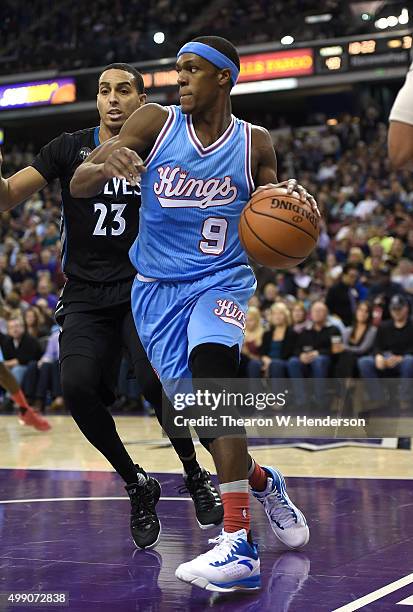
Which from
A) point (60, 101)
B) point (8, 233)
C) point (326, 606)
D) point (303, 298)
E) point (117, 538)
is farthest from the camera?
point (60, 101)

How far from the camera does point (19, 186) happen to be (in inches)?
179

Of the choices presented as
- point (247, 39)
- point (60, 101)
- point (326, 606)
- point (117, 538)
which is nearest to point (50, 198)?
point (60, 101)

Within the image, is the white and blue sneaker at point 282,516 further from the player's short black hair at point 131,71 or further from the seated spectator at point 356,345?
the seated spectator at point 356,345

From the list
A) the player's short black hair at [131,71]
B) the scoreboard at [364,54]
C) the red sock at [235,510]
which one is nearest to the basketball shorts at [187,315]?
the red sock at [235,510]

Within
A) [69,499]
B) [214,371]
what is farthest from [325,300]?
[214,371]

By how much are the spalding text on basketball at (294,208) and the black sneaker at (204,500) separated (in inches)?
60.6

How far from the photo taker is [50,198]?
71.5 ft

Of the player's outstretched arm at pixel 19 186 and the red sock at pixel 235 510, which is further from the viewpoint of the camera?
the player's outstretched arm at pixel 19 186

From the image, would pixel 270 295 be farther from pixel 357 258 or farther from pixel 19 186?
pixel 19 186

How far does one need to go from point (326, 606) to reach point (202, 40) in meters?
2.29

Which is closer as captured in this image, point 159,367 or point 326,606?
point 326,606

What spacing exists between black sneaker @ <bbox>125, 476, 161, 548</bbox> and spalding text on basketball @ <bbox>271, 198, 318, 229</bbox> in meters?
1.55

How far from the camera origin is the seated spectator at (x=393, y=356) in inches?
383

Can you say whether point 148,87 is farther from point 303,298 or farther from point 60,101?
point 303,298
